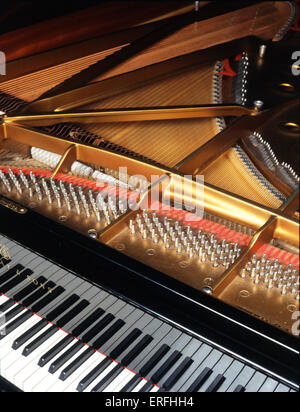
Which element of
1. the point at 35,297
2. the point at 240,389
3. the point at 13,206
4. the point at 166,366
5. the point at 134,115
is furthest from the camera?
the point at 134,115

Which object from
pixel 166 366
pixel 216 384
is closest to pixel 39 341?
pixel 166 366

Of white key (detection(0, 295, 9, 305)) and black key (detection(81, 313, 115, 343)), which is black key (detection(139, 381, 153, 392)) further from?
white key (detection(0, 295, 9, 305))

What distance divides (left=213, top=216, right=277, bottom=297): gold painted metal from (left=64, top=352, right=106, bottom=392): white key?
0.65m

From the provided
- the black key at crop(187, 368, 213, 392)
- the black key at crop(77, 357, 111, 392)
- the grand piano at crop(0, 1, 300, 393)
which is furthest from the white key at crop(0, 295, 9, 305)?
the black key at crop(187, 368, 213, 392)

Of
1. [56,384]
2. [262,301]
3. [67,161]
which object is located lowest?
[56,384]

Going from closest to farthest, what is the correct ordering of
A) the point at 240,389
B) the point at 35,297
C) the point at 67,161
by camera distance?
the point at 240,389
the point at 35,297
the point at 67,161

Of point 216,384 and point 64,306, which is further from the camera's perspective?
point 64,306

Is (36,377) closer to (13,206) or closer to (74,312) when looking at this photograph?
(74,312)

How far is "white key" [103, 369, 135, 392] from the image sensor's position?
2.13 meters

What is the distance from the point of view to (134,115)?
3.14m

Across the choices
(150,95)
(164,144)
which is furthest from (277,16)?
(164,144)

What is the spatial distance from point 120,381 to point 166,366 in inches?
9.0
